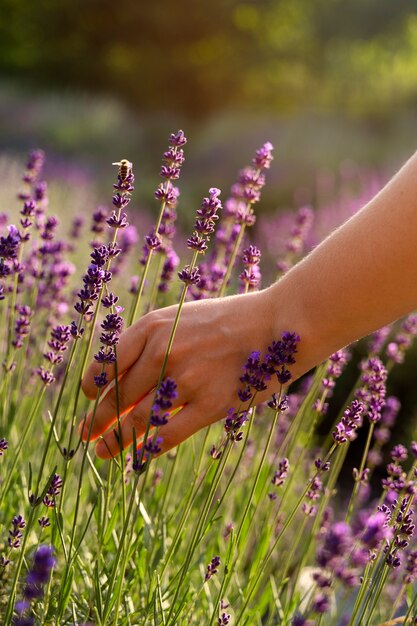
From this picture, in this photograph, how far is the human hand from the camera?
→ 1.57m

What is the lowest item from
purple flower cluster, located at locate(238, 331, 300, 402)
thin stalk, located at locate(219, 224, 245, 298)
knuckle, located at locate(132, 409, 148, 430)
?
knuckle, located at locate(132, 409, 148, 430)

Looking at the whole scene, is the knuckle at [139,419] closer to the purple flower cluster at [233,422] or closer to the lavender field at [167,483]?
the lavender field at [167,483]

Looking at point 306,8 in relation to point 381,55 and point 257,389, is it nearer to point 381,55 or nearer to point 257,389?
point 381,55

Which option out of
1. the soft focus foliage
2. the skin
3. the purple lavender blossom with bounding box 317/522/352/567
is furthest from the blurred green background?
the purple lavender blossom with bounding box 317/522/352/567

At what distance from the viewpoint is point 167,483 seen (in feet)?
7.16

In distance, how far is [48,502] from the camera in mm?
1717

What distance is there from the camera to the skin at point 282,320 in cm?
146

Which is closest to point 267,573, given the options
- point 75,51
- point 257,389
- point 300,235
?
point 300,235

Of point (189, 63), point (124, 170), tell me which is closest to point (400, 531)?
point (124, 170)

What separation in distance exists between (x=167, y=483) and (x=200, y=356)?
706mm

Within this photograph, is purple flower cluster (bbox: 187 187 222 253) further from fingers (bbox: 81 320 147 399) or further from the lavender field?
fingers (bbox: 81 320 147 399)

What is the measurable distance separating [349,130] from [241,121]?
2807 millimetres

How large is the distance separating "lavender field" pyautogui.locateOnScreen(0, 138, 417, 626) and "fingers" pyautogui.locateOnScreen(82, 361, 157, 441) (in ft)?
0.08

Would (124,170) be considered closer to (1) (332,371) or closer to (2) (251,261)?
(2) (251,261)
